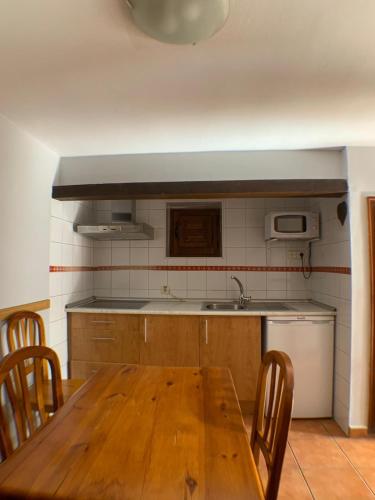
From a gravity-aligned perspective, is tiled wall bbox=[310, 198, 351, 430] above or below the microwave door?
below

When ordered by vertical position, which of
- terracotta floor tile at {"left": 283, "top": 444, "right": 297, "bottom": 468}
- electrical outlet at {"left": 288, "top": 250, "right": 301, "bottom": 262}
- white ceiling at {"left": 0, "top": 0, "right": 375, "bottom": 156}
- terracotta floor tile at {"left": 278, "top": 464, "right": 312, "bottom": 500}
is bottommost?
terracotta floor tile at {"left": 283, "top": 444, "right": 297, "bottom": 468}

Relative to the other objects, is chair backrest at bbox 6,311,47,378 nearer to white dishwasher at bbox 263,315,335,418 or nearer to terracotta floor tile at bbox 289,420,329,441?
white dishwasher at bbox 263,315,335,418

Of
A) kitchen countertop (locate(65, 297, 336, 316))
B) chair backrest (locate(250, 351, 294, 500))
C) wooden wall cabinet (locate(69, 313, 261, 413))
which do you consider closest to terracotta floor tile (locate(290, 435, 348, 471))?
wooden wall cabinet (locate(69, 313, 261, 413))

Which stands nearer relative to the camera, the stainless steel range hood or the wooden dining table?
the wooden dining table

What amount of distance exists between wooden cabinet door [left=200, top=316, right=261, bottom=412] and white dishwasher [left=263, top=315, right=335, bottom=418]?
0.16 m

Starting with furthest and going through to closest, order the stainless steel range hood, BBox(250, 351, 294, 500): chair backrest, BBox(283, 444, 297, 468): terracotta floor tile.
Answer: the stainless steel range hood → BBox(283, 444, 297, 468): terracotta floor tile → BBox(250, 351, 294, 500): chair backrest

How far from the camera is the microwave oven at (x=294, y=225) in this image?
2.79 metres

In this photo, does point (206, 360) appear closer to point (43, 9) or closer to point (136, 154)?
point (136, 154)

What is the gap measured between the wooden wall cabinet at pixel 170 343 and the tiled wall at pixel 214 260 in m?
0.64

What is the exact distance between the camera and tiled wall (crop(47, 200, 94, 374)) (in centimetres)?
247

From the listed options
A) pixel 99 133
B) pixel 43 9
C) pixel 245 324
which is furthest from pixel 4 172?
pixel 245 324

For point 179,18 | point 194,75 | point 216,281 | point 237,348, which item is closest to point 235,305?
point 216,281

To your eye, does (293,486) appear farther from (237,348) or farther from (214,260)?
(214,260)

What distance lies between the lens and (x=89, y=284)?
3.22 metres
